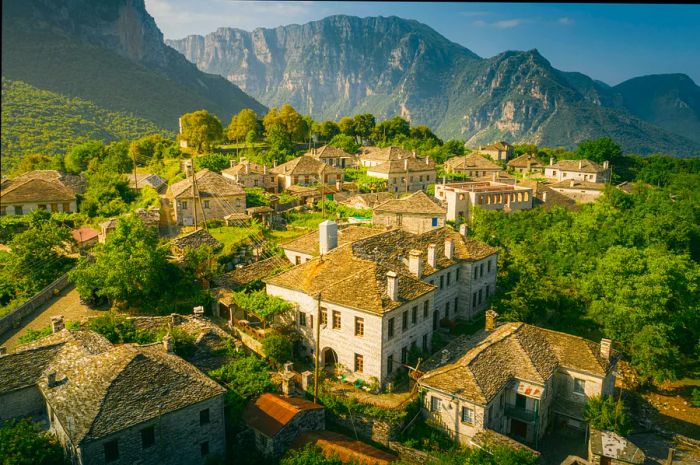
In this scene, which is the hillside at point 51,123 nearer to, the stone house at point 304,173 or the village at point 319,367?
the stone house at point 304,173

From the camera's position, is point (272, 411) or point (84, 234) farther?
point (84, 234)

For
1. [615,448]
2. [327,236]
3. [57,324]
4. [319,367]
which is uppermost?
[327,236]

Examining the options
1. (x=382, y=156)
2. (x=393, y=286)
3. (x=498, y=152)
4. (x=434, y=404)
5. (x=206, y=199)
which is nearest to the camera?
(x=434, y=404)

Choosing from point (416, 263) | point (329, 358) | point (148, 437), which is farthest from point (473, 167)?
point (148, 437)

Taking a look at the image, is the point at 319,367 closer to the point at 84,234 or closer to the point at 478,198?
the point at 84,234

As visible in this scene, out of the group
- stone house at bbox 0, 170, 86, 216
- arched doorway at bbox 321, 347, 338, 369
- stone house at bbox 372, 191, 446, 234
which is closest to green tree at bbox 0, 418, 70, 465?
arched doorway at bbox 321, 347, 338, 369

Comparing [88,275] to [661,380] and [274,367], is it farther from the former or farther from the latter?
[661,380]
